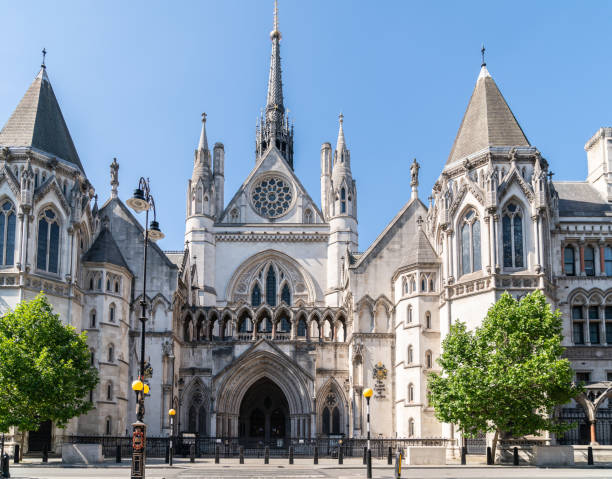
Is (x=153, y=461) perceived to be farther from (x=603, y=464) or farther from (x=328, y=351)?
(x=603, y=464)

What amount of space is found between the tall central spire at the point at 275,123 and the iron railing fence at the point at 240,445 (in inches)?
1553

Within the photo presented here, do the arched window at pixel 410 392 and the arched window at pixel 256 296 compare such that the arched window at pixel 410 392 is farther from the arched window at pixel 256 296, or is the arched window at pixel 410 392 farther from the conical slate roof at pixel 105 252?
the arched window at pixel 256 296

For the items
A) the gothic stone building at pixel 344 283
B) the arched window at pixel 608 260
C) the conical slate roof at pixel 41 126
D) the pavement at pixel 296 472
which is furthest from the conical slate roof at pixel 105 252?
the arched window at pixel 608 260

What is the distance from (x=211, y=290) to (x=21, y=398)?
25.8 m

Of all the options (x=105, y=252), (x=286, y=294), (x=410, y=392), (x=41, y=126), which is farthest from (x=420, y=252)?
(x=41, y=126)

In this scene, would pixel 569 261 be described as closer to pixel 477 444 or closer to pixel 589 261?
pixel 589 261

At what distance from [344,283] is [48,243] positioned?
22903 mm

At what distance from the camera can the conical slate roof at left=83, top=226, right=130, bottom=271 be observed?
49.6 meters

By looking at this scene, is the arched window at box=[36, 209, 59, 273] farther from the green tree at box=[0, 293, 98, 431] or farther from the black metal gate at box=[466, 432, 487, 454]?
the black metal gate at box=[466, 432, 487, 454]

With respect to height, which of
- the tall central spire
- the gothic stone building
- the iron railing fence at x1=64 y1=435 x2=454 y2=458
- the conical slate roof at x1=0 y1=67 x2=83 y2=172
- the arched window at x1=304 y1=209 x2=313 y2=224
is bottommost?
the iron railing fence at x1=64 y1=435 x2=454 y2=458

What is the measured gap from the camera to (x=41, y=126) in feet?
158

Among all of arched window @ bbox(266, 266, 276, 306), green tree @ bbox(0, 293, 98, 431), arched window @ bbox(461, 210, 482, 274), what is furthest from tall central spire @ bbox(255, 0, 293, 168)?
green tree @ bbox(0, 293, 98, 431)

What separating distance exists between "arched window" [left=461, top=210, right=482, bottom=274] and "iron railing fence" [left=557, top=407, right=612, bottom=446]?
9.32 m

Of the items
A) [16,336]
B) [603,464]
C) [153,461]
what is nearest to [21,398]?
[16,336]
